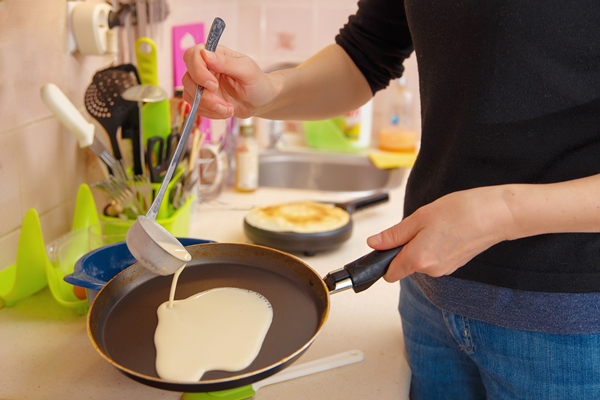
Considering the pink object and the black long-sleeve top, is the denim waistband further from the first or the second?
the pink object

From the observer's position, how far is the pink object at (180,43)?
1701 millimetres

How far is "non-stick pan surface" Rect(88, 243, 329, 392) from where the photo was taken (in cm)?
79

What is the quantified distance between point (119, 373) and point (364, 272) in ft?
1.27

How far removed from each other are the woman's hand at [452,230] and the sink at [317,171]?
1.27m

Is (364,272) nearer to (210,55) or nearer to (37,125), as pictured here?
(210,55)

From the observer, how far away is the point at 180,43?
1.73m

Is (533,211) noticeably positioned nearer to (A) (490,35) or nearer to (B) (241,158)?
(A) (490,35)

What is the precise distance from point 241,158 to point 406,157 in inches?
21.8

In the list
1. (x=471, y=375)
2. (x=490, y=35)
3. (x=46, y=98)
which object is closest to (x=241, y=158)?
(x=46, y=98)

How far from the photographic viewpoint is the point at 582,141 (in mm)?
781

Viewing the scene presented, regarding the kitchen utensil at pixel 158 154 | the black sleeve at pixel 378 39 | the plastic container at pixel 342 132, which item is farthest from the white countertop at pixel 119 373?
the plastic container at pixel 342 132

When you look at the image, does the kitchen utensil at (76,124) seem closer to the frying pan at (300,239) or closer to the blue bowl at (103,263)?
the blue bowl at (103,263)

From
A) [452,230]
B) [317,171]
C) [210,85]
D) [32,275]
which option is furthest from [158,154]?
[317,171]

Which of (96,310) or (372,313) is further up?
(96,310)
